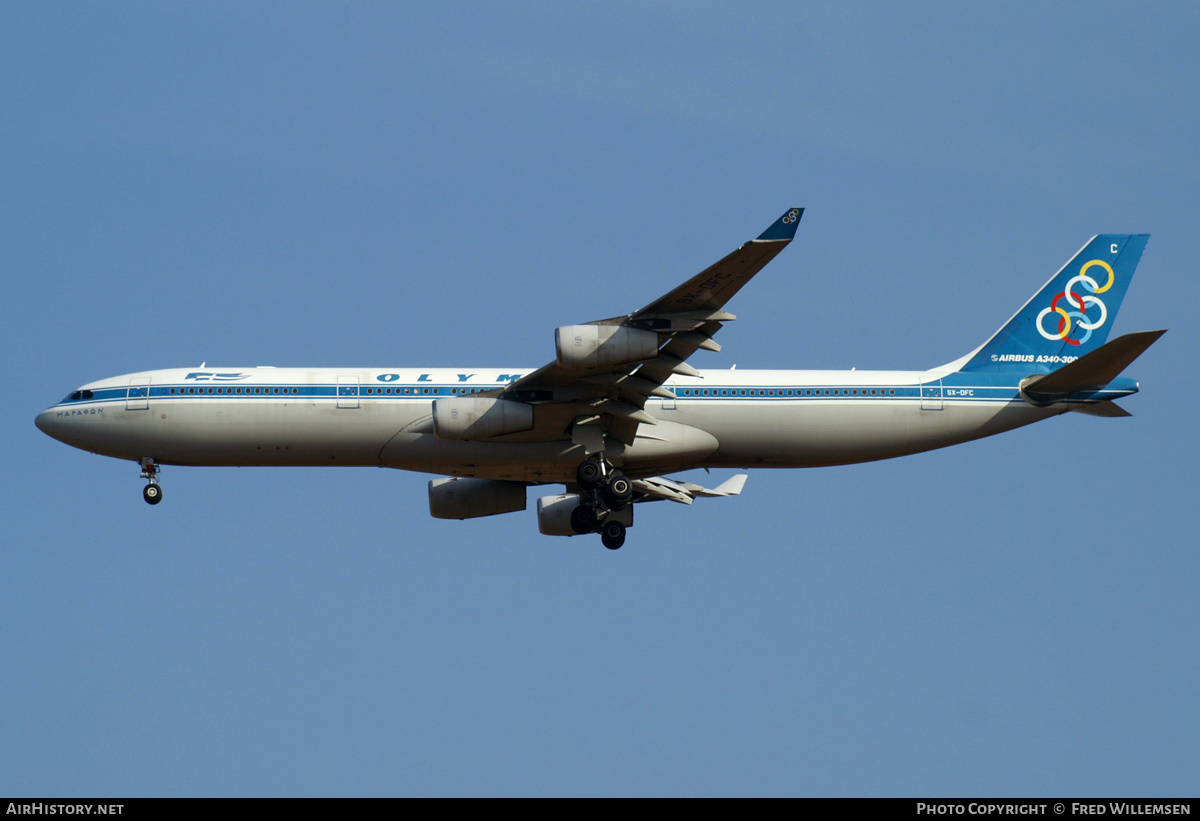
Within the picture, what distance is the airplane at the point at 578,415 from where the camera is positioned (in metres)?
36.4

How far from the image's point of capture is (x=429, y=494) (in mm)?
42094

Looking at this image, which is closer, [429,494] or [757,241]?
[757,241]

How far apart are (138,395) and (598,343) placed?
13.7 m

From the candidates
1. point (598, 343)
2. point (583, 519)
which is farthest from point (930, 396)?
point (598, 343)

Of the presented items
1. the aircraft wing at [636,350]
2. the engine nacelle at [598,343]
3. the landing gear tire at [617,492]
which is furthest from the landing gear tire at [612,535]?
the engine nacelle at [598,343]

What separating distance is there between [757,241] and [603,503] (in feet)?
34.9

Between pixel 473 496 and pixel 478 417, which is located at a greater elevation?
pixel 478 417

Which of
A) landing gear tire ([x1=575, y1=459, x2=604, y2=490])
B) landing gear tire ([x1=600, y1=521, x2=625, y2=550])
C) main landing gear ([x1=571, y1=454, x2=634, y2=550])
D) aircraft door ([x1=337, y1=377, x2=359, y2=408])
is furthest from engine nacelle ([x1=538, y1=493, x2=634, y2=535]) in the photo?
aircraft door ([x1=337, y1=377, x2=359, y2=408])

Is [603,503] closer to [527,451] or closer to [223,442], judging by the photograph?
[527,451]

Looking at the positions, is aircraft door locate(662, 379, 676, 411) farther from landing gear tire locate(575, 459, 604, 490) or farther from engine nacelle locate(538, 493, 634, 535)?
engine nacelle locate(538, 493, 634, 535)

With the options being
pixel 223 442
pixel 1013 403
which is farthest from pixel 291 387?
pixel 1013 403

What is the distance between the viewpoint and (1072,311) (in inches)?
1644

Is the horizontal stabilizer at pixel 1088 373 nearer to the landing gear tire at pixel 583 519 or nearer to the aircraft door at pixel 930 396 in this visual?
the aircraft door at pixel 930 396

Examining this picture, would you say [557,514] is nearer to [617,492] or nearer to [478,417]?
[617,492]
